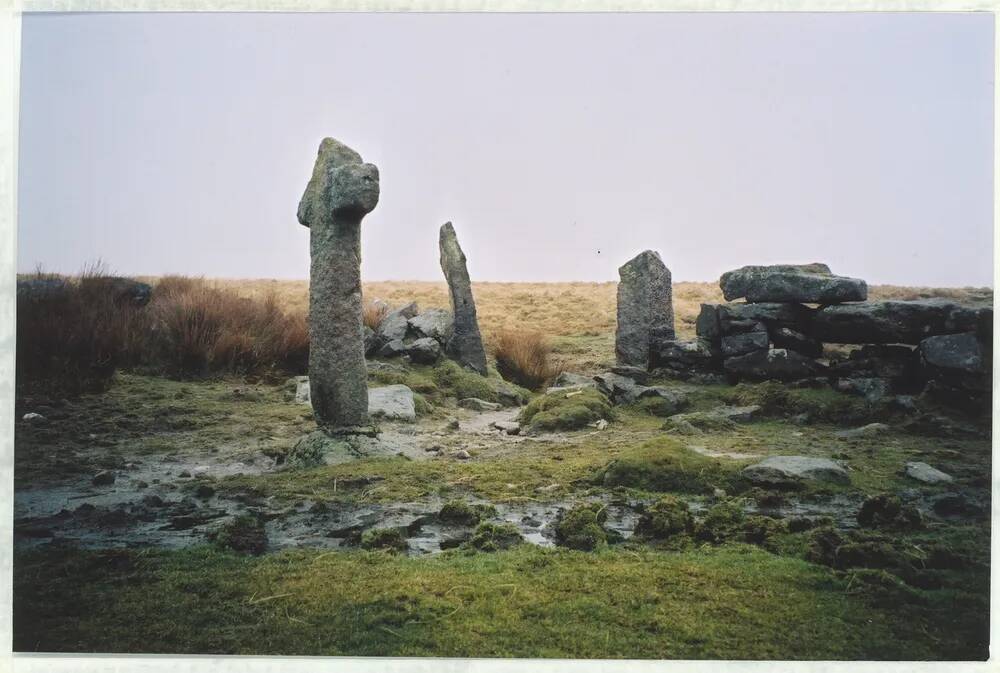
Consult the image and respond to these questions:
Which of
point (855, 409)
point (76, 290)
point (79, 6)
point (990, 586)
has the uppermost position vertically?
point (79, 6)

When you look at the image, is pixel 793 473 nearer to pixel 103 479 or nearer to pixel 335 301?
pixel 335 301

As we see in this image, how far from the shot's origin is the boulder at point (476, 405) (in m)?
10.5

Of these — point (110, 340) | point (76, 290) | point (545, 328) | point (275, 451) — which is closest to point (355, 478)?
point (275, 451)

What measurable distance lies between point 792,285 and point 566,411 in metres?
3.81

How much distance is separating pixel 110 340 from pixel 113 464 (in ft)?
10.5

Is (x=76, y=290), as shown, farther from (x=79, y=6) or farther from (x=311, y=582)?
(x=311, y=582)

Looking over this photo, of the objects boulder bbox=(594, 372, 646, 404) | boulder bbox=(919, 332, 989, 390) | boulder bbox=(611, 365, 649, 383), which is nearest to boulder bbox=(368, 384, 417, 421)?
boulder bbox=(594, 372, 646, 404)

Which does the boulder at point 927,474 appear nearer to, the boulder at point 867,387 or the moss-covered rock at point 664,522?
the moss-covered rock at point 664,522

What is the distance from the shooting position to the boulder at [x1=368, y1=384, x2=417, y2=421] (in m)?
8.78

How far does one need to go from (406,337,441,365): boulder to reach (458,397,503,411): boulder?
4.15 feet

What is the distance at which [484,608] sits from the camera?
4355 millimetres

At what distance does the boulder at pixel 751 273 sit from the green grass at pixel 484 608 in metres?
6.56

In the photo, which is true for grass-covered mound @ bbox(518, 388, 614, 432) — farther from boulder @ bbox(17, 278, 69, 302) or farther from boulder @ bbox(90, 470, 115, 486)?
boulder @ bbox(17, 278, 69, 302)

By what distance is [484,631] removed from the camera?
13.9 feet
